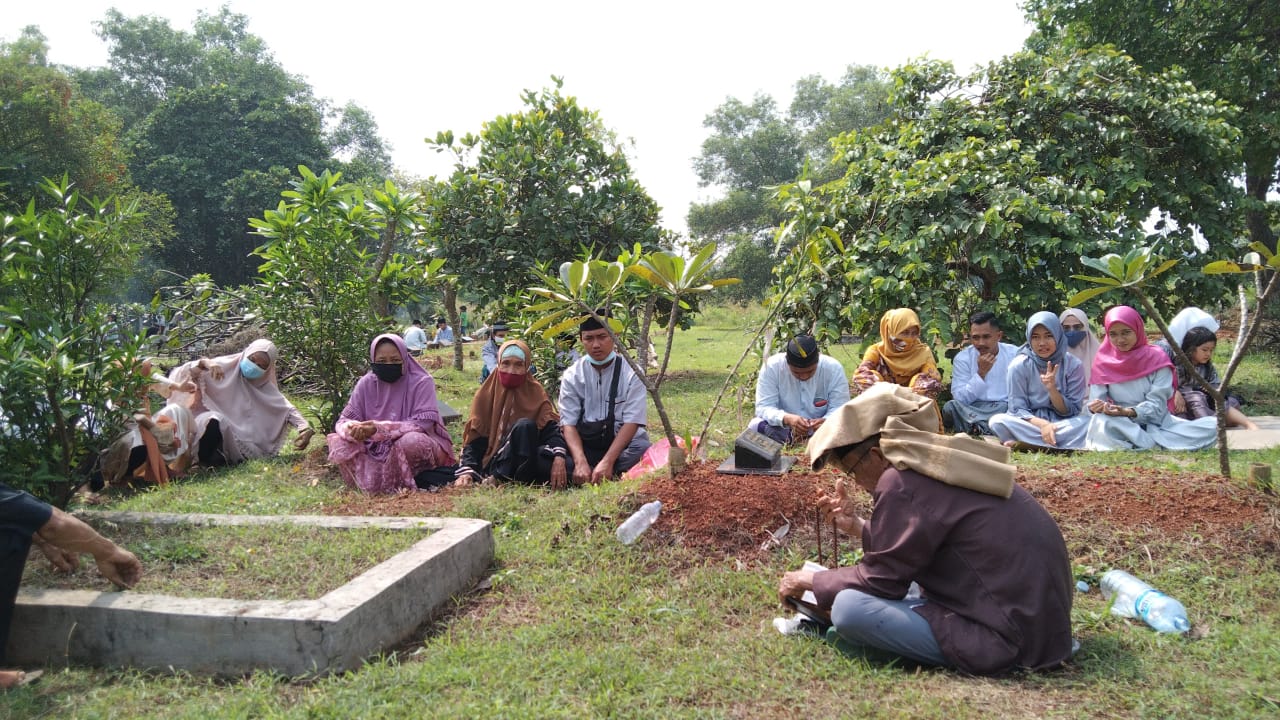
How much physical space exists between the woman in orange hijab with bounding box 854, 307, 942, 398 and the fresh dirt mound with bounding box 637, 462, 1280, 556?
2080mm

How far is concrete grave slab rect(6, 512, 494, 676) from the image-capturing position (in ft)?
9.76

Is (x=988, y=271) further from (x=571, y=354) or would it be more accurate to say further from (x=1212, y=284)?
(x=571, y=354)

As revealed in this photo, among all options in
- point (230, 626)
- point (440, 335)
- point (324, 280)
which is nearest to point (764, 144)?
point (440, 335)

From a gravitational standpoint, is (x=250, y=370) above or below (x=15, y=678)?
→ above

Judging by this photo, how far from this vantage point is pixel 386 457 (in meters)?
5.71

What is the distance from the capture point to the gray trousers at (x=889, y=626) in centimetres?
279

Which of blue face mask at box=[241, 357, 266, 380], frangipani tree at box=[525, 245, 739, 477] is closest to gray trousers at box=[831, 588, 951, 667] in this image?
frangipani tree at box=[525, 245, 739, 477]

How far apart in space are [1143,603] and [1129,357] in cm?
378

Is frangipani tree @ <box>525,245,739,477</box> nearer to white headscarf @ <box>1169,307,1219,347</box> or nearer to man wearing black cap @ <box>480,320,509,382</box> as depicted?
white headscarf @ <box>1169,307,1219,347</box>

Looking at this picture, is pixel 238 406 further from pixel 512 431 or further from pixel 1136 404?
pixel 1136 404

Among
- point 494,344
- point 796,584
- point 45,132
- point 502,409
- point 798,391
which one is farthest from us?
point 45,132

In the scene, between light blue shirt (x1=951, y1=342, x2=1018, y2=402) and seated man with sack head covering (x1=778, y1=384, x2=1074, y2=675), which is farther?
light blue shirt (x1=951, y1=342, x2=1018, y2=402)

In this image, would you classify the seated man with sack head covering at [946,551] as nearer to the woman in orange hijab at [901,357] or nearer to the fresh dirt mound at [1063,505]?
the fresh dirt mound at [1063,505]

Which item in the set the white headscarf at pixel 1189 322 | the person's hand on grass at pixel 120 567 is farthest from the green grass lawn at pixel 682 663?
the white headscarf at pixel 1189 322
